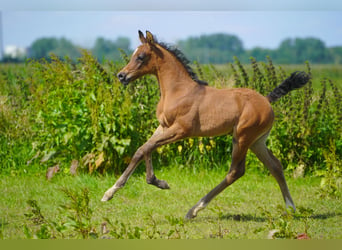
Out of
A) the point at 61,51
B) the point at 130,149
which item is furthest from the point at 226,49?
the point at 130,149

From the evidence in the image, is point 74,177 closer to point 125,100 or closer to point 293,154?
point 125,100

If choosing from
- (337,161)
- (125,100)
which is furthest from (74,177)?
(337,161)

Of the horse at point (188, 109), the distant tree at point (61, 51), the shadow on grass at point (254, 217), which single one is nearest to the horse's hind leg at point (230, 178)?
the horse at point (188, 109)

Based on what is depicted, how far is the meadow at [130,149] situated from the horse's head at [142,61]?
5.54 feet

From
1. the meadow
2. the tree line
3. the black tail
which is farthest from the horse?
the tree line

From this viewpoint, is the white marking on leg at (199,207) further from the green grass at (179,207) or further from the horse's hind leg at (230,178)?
the green grass at (179,207)

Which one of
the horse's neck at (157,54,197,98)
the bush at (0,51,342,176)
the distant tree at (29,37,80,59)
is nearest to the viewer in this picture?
the horse's neck at (157,54,197,98)

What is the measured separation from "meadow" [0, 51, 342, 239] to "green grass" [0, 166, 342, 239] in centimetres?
3

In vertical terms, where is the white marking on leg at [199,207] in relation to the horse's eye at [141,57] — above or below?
below

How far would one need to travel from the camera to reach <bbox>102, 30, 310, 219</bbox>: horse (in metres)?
5.55

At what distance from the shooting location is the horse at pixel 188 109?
555 centimetres

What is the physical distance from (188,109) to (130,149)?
→ 93.3 inches

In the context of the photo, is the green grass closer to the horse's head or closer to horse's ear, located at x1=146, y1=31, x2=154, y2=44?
the horse's head

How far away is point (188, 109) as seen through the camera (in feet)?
18.3
